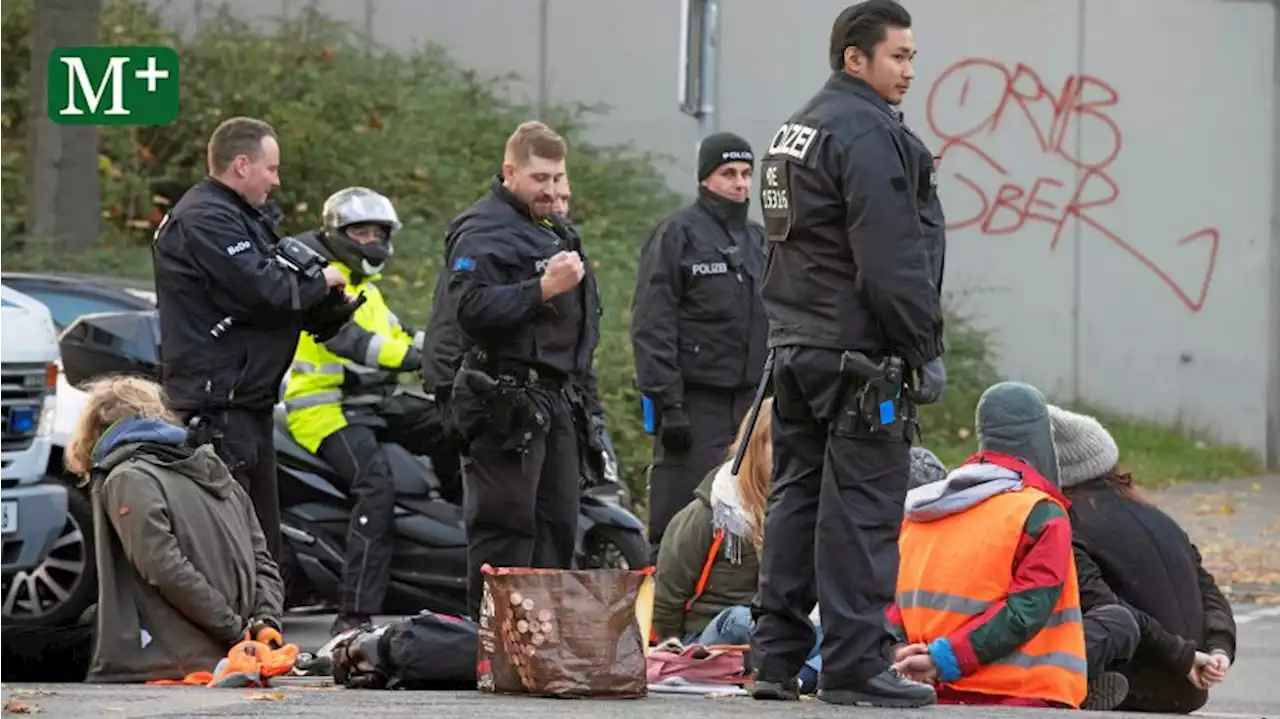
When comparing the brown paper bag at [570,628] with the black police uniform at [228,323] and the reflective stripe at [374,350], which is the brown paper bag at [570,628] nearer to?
the black police uniform at [228,323]

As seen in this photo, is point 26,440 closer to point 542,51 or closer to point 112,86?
point 112,86

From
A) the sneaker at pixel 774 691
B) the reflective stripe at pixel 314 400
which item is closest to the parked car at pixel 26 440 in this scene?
the reflective stripe at pixel 314 400

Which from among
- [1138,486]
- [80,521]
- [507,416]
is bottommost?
[1138,486]

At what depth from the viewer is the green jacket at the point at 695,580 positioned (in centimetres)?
858

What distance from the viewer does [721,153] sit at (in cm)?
1140

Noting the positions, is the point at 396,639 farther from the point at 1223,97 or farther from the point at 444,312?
the point at 1223,97

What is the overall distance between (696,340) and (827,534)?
4.18 m

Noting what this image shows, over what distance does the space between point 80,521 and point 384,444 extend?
1.29 metres

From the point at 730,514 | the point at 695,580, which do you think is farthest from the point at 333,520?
the point at 730,514

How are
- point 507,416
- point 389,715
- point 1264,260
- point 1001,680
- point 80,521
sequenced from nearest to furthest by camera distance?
1. point 389,715
2. point 1001,680
3. point 507,416
4. point 80,521
5. point 1264,260

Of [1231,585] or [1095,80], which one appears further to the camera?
[1095,80]

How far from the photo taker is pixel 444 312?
10109mm

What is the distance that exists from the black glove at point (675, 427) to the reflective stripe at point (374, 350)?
1.17m

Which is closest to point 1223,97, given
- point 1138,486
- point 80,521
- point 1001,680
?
point 1138,486
